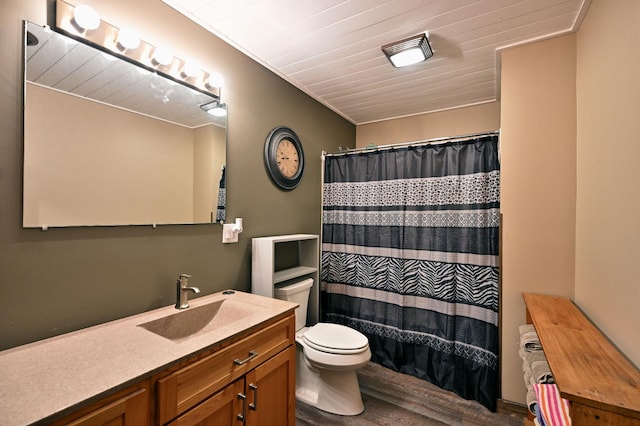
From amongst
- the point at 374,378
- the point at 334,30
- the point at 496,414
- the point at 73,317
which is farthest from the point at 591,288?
the point at 73,317

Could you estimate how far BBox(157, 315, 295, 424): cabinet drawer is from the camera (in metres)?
0.99

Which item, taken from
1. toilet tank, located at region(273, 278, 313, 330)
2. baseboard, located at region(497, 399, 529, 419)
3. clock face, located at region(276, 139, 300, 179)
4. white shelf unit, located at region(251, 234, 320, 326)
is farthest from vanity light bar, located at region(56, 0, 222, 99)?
baseboard, located at region(497, 399, 529, 419)

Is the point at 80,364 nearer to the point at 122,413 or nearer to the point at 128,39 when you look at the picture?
the point at 122,413

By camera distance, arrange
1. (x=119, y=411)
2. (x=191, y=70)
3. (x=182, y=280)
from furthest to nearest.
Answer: (x=191, y=70) < (x=182, y=280) < (x=119, y=411)

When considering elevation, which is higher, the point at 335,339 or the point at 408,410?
the point at 335,339

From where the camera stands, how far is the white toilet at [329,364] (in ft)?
6.09

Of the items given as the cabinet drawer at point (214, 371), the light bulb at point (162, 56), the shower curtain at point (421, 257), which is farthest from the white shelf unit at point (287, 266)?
the light bulb at point (162, 56)

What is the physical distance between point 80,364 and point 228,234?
3.38 feet

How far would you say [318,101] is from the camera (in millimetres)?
2850

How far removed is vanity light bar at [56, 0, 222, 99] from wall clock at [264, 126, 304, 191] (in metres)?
0.57

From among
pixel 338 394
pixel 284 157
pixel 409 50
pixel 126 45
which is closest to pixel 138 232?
pixel 126 45

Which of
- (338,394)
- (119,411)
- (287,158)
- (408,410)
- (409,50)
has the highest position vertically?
(409,50)

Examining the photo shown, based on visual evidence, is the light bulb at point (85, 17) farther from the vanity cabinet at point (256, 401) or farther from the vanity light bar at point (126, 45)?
the vanity cabinet at point (256, 401)

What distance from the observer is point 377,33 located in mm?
1839
